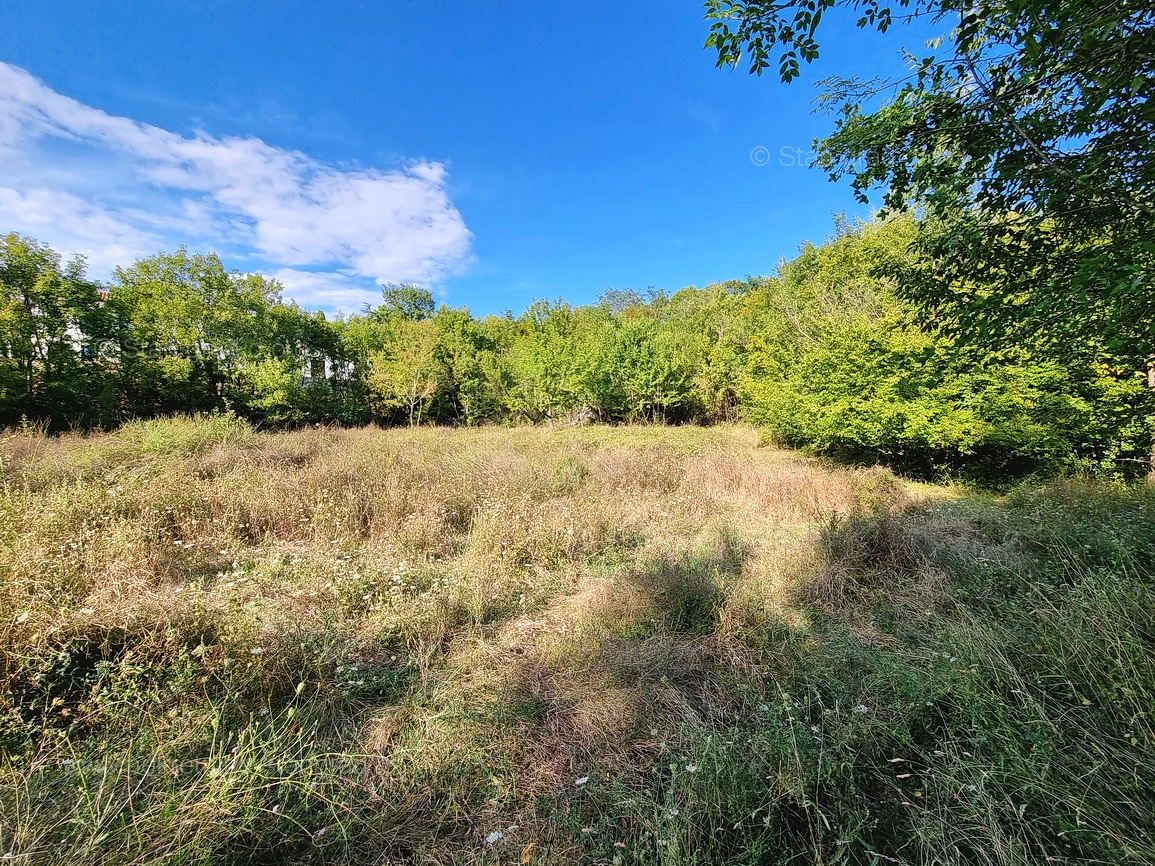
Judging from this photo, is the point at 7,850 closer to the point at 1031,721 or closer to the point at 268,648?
the point at 268,648

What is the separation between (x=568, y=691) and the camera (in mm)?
2750

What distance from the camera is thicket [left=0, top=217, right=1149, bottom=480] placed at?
714 centimetres

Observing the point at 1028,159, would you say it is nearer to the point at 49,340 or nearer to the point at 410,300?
the point at 49,340

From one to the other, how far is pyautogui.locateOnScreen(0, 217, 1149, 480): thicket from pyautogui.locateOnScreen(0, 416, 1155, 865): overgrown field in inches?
79.2

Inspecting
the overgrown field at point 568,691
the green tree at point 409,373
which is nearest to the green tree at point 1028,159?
the overgrown field at point 568,691

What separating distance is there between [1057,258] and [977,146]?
0.91 metres

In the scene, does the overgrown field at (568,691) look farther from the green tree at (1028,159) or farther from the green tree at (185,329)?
the green tree at (185,329)

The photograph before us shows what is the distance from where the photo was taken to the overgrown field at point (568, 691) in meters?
1.73

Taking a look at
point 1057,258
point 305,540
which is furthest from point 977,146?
point 305,540

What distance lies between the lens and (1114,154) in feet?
7.92

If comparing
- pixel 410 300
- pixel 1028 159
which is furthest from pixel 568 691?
pixel 410 300

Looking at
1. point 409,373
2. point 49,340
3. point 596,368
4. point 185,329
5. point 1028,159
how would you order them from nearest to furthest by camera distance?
1. point 1028,159
2. point 49,340
3. point 185,329
4. point 596,368
5. point 409,373

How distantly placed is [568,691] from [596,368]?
18.0 m

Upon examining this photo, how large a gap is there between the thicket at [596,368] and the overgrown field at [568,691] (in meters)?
2.01
